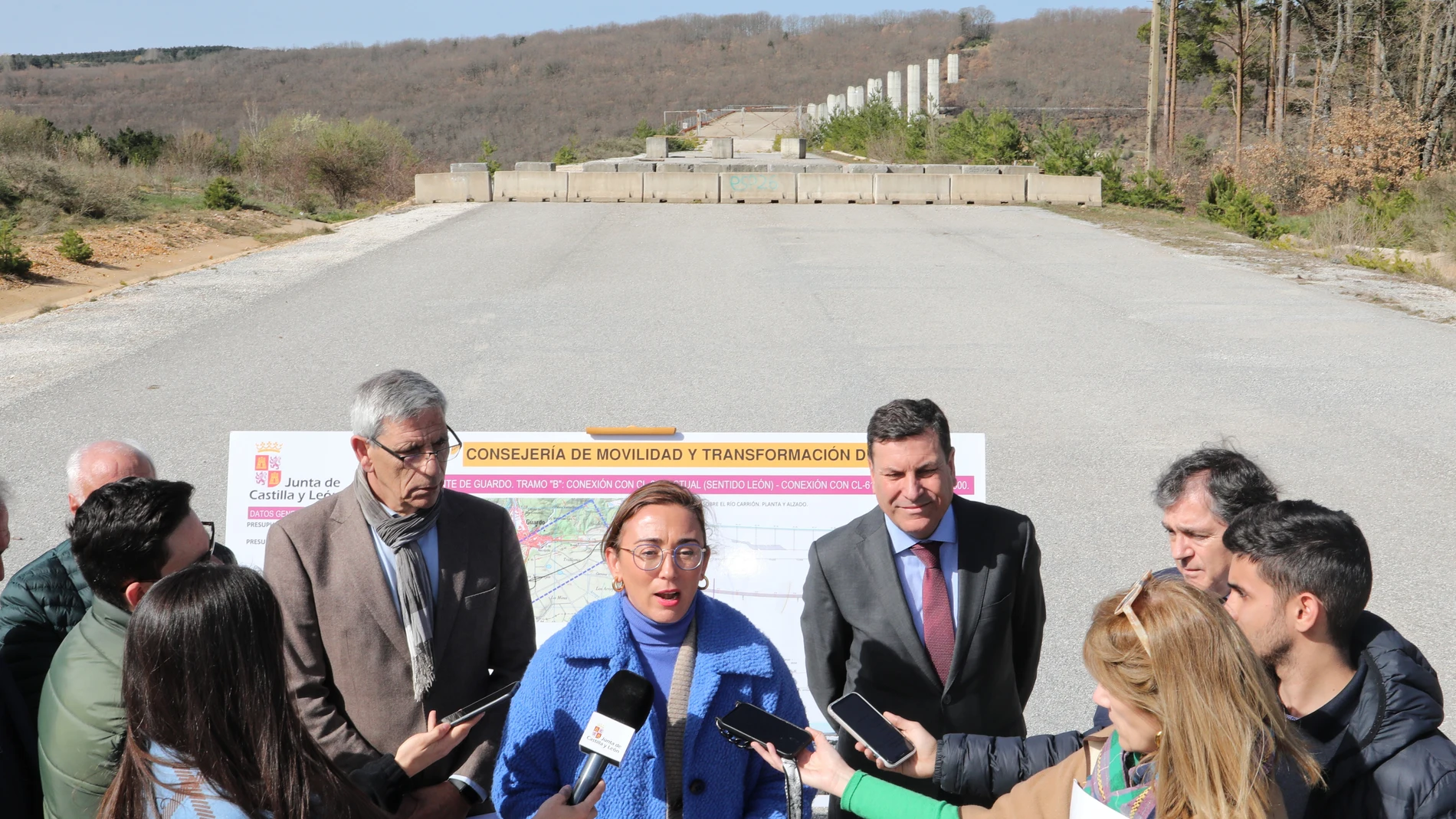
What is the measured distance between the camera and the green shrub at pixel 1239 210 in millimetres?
22953

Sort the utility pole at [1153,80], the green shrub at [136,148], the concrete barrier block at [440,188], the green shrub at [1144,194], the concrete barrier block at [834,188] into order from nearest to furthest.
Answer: the green shrub at [1144,194], the concrete barrier block at [440,188], the concrete barrier block at [834,188], the utility pole at [1153,80], the green shrub at [136,148]

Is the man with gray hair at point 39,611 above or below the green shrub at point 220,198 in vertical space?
below

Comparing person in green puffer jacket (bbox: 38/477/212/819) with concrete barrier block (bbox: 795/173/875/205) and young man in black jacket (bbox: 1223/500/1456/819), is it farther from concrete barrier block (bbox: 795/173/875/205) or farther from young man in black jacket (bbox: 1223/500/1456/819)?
concrete barrier block (bbox: 795/173/875/205)

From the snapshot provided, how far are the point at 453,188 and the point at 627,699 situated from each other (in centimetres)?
2880

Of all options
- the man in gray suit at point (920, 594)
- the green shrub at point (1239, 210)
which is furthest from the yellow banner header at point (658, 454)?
the green shrub at point (1239, 210)

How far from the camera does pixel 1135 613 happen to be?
2.35 meters

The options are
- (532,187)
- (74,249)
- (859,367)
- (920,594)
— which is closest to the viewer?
(920,594)

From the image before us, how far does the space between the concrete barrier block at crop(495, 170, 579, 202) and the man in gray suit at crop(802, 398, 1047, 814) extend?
90.6ft

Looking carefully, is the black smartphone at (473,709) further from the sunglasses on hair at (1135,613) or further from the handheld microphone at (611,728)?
the sunglasses on hair at (1135,613)

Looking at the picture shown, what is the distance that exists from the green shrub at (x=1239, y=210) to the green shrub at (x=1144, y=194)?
4.99 ft

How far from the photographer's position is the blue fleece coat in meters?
2.85

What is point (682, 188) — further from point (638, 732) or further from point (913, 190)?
point (638, 732)

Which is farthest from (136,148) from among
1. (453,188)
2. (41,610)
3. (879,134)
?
(41,610)

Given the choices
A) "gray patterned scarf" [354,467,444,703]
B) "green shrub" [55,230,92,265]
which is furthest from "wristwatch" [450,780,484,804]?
"green shrub" [55,230,92,265]
